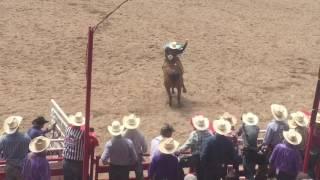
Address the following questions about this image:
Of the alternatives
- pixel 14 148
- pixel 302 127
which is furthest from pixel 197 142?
pixel 14 148

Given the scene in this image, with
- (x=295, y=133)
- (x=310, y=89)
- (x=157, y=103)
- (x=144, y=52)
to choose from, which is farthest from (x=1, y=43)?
(x=295, y=133)

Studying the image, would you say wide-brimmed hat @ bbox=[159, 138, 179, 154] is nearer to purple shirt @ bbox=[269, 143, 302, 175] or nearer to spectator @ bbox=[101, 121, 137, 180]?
spectator @ bbox=[101, 121, 137, 180]

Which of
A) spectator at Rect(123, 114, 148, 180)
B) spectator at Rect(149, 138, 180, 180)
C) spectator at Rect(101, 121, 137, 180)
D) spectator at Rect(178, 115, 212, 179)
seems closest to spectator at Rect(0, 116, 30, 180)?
spectator at Rect(101, 121, 137, 180)

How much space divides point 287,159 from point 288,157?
3cm

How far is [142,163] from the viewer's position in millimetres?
9406

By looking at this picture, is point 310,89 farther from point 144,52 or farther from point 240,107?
point 144,52

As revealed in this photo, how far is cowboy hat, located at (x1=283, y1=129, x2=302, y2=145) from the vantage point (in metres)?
8.93

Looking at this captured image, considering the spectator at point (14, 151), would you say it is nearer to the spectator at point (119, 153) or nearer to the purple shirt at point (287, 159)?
the spectator at point (119, 153)

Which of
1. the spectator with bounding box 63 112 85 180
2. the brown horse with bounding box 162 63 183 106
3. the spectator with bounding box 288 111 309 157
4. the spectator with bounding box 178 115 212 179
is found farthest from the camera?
the brown horse with bounding box 162 63 183 106

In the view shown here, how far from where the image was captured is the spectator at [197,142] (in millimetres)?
9117

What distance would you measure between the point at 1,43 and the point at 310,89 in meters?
8.91

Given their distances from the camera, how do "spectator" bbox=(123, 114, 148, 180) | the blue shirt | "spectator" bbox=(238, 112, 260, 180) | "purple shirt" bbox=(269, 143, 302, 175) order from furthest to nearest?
1. "spectator" bbox=(238, 112, 260, 180)
2. "spectator" bbox=(123, 114, 148, 180)
3. "purple shirt" bbox=(269, 143, 302, 175)
4. the blue shirt

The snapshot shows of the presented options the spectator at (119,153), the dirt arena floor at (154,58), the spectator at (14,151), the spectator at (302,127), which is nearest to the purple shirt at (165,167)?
the spectator at (119,153)

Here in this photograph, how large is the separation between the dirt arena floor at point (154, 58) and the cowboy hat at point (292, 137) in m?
4.10
